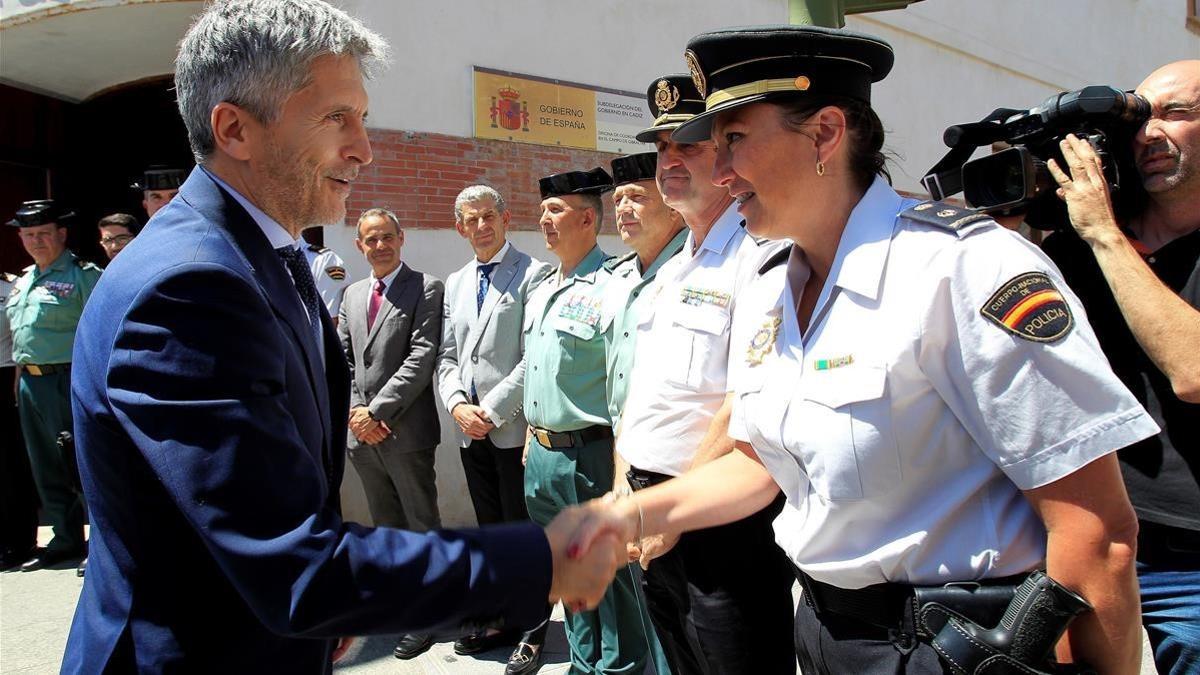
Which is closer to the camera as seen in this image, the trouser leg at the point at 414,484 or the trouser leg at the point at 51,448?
the trouser leg at the point at 414,484

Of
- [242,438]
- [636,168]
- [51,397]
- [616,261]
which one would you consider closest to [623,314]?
[616,261]

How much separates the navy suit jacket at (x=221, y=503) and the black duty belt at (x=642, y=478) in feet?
4.03

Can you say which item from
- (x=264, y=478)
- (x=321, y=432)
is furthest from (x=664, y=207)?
(x=264, y=478)

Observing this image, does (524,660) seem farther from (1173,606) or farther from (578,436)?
(1173,606)

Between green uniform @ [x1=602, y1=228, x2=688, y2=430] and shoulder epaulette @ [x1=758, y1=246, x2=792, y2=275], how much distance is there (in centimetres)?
101

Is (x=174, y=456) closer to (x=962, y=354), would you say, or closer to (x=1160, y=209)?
(x=962, y=354)

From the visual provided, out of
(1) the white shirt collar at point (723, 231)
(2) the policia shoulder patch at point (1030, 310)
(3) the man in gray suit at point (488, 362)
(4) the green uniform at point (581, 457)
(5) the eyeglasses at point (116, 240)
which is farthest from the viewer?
(5) the eyeglasses at point (116, 240)

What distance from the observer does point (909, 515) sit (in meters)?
1.47

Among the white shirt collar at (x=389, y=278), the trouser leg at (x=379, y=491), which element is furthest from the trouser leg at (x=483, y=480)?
the white shirt collar at (x=389, y=278)

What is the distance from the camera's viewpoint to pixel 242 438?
1164 millimetres

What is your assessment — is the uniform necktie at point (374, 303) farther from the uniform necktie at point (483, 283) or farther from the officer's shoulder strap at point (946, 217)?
the officer's shoulder strap at point (946, 217)

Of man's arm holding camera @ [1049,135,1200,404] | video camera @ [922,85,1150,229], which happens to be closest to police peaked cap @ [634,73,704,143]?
video camera @ [922,85,1150,229]

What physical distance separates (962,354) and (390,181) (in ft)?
16.2

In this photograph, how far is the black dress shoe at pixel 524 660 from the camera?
12.3 feet
